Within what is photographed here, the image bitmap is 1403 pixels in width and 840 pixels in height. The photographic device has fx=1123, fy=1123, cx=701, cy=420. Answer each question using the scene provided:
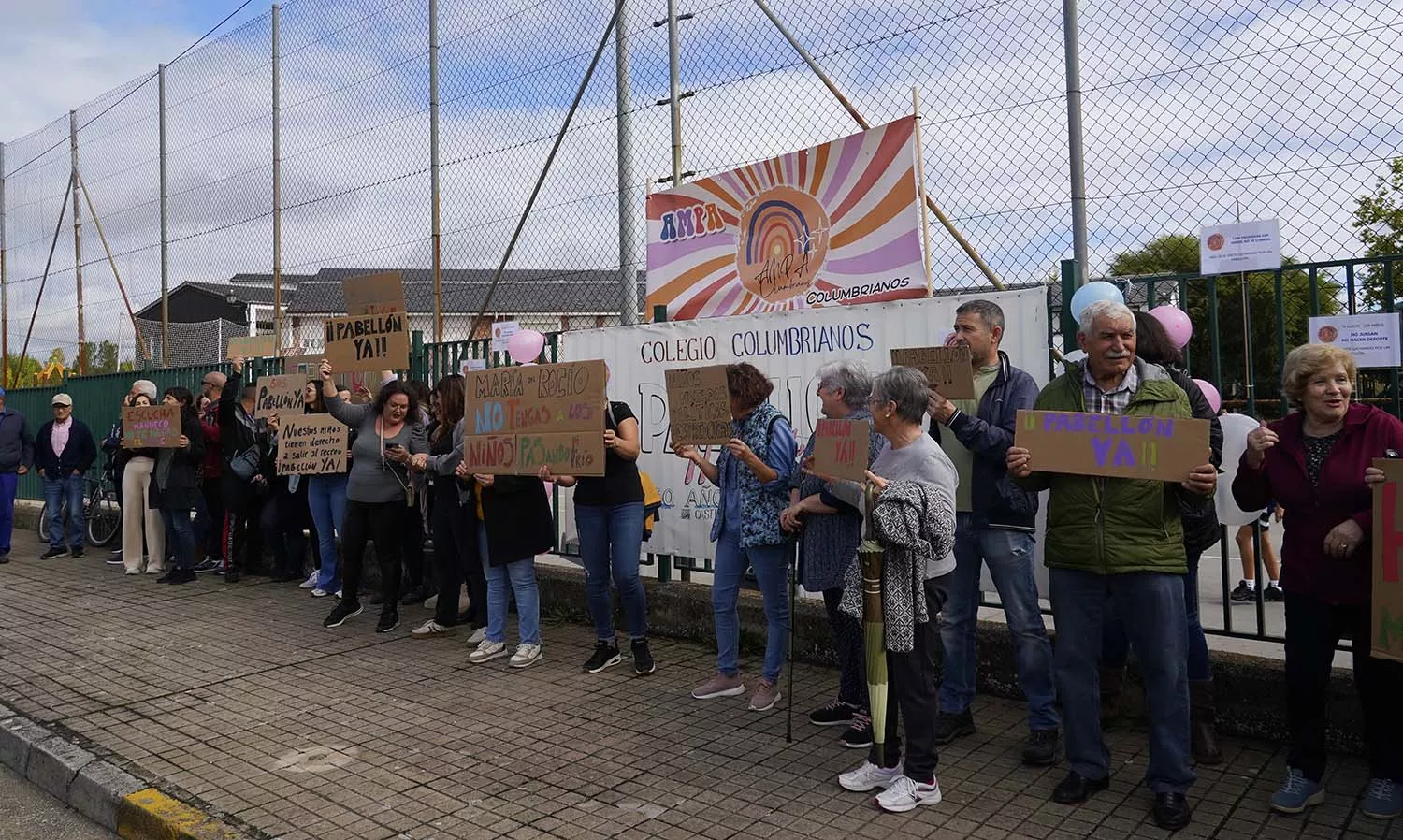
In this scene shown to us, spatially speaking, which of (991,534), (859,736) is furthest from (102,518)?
(991,534)

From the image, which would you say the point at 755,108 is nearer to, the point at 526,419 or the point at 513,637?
the point at 526,419

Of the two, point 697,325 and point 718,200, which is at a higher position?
point 718,200

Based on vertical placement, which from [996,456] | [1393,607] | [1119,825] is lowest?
[1119,825]

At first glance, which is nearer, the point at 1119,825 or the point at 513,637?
the point at 1119,825

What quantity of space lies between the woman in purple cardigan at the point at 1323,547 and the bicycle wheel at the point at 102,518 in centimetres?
1179

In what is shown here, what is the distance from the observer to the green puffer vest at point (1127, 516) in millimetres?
4078

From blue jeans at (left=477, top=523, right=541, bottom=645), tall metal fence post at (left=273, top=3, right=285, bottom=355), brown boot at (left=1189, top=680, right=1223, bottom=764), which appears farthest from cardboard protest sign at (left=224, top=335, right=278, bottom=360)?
brown boot at (left=1189, top=680, right=1223, bottom=764)

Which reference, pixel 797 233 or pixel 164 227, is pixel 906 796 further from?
pixel 164 227

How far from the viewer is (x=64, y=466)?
476 inches

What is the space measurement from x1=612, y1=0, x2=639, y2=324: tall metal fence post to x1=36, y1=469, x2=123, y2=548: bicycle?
7.52 m

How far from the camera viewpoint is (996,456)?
4.74m

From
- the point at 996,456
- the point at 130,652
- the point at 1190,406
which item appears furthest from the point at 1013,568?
the point at 130,652

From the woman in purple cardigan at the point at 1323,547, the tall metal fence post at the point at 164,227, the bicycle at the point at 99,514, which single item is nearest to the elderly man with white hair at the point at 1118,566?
the woman in purple cardigan at the point at 1323,547

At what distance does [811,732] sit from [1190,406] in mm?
2283
